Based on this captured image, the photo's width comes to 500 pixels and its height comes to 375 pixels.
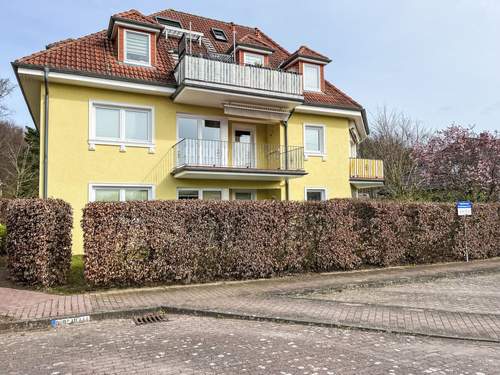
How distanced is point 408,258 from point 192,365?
34.6 ft

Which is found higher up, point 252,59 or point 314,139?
point 252,59

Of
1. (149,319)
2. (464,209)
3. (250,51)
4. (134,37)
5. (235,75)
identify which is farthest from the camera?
(250,51)

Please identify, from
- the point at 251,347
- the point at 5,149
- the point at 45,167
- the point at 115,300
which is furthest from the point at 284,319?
the point at 5,149

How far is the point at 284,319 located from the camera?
6.62m

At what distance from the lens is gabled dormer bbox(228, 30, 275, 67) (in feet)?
54.6

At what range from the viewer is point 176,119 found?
1541cm

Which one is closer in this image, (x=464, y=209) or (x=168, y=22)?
(x=464, y=209)

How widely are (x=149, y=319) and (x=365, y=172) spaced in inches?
603

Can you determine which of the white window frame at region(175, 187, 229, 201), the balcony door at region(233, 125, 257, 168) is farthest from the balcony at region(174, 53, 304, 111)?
the white window frame at region(175, 187, 229, 201)

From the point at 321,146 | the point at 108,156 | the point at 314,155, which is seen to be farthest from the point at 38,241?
the point at 321,146

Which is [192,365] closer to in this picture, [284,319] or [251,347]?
[251,347]

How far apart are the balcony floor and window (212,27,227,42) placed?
27.0 feet

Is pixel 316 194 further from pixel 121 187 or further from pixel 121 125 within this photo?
pixel 121 125

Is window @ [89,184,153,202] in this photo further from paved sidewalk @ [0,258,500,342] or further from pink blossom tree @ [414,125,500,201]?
pink blossom tree @ [414,125,500,201]
